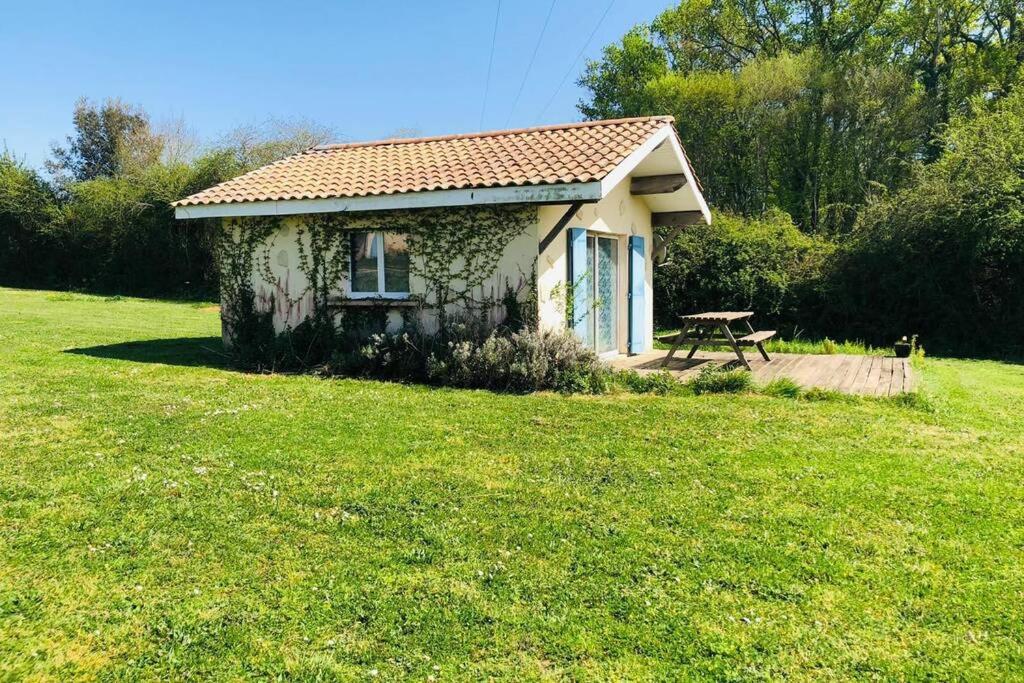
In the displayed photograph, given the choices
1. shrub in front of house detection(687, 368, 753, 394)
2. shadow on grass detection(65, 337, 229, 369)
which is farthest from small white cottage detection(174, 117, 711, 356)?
shrub in front of house detection(687, 368, 753, 394)

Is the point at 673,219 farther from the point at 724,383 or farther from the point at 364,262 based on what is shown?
the point at 364,262

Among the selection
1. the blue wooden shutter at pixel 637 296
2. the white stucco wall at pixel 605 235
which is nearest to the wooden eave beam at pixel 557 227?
the white stucco wall at pixel 605 235

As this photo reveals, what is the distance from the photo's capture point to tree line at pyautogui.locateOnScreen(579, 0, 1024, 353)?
1407 cm

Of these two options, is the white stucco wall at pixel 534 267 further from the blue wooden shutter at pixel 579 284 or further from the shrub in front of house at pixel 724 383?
the shrub in front of house at pixel 724 383

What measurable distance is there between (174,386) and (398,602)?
6.26 meters

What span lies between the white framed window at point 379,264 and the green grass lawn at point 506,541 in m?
3.58

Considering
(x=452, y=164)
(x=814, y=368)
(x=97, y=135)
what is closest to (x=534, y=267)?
(x=452, y=164)

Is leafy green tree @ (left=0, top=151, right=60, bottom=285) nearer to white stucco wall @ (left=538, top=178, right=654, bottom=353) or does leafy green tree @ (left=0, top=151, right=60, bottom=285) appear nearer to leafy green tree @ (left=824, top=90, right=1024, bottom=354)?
white stucco wall @ (left=538, top=178, right=654, bottom=353)

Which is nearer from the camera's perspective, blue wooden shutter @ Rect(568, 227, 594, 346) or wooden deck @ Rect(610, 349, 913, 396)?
wooden deck @ Rect(610, 349, 913, 396)

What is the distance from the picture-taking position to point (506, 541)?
13.1 feet

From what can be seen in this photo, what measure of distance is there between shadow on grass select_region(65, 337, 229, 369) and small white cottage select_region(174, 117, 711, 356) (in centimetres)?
132

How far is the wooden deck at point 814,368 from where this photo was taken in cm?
849

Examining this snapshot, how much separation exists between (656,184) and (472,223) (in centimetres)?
→ 373

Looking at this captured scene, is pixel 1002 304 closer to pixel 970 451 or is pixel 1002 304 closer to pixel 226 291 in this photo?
pixel 970 451
